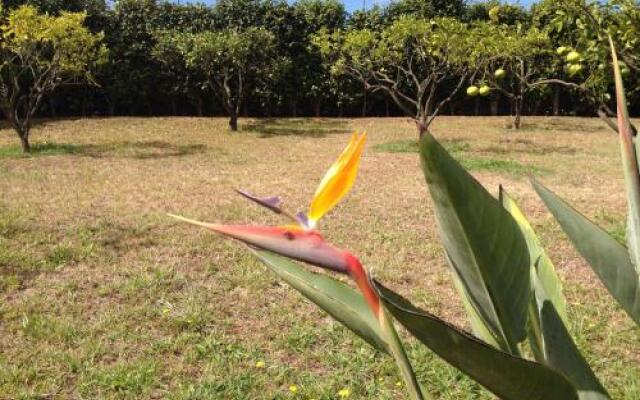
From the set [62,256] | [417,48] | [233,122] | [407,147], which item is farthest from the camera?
[233,122]

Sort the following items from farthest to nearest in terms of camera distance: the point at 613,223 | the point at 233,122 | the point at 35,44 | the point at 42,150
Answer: the point at 233,122
the point at 42,150
the point at 35,44
the point at 613,223

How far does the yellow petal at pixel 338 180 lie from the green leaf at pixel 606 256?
229 mm

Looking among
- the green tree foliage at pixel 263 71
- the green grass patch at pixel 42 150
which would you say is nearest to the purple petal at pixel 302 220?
the green grass patch at pixel 42 150

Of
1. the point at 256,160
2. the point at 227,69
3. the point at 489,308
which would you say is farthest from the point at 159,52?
the point at 489,308

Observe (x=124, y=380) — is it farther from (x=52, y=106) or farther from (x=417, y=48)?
(x=52, y=106)

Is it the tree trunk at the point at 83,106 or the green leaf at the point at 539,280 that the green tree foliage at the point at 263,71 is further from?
the green leaf at the point at 539,280

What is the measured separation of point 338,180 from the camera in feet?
1.41

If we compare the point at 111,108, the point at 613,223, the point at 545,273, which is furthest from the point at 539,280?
the point at 111,108

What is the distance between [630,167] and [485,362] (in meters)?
0.20

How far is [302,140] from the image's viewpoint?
995cm

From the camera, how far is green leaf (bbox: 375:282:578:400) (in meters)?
0.41

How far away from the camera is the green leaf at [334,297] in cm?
54

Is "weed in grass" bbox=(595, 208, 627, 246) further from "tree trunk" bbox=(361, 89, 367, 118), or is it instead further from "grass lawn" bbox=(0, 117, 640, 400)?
"tree trunk" bbox=(361, 89, 367, 118)

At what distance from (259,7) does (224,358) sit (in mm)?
11679
